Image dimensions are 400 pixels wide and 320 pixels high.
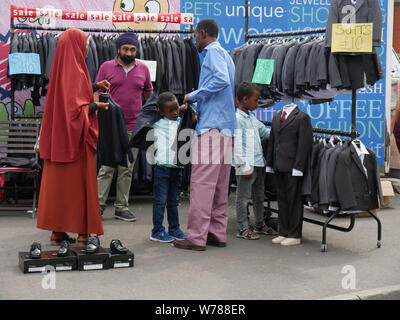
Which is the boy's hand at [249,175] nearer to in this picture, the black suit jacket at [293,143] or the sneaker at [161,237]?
the black suit jacket at [293,143]

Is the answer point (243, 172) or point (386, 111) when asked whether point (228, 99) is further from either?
point (386, 111)

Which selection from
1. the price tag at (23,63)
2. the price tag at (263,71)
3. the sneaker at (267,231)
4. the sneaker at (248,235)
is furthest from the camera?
the price tag at (23,63)

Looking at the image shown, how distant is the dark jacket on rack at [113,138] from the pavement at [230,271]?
2.69 ft

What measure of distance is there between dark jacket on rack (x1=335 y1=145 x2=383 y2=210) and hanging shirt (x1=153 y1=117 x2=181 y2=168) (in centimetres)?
163

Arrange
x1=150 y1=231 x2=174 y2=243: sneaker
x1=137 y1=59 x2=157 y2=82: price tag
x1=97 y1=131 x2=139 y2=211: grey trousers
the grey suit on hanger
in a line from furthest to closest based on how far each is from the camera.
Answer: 1. x1=137 y1=59 x2=157 y2=82: price tag
2. the grey suit on hanger
3. x1=97 y1=131 x2=139 y2=211: grey trousers
4. x1=150 y1=231 x2=174 y2=243: sneaker

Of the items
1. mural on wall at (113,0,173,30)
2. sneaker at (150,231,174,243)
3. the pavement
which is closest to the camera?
the pavement

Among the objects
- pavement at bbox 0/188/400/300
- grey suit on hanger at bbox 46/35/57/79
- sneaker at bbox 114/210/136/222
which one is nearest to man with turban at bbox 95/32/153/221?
sneaker at bbox 114/210/136/222

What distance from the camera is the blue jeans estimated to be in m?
5.64

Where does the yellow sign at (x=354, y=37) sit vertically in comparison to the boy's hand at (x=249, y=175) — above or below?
above

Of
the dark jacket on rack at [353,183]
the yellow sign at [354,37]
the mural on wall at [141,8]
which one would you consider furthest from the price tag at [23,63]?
the dark jacket on rack at [353,183]

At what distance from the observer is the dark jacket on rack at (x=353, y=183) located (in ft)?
17.3

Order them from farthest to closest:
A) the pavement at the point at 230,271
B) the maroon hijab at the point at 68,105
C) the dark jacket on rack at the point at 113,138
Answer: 1. the dark jacket on rack at the point at 113,138
2. the maroon hijab at the point at 68,105
3. the pavement at the point at 230,271

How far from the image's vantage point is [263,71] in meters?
6.54

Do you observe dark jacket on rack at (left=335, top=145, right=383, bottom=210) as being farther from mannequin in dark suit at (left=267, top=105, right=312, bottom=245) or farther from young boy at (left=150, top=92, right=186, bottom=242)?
young boy at (left=150, top=92, right=186, bottom=242)
